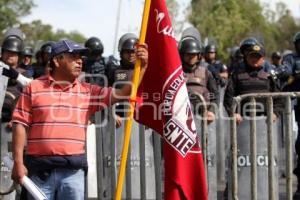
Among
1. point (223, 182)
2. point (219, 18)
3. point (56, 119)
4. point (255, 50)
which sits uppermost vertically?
point (219, 18)

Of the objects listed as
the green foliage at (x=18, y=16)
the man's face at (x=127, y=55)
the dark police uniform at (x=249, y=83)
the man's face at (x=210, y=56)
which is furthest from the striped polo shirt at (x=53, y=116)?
the green foliage at (x=18, y=16)

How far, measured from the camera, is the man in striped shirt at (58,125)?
579cm

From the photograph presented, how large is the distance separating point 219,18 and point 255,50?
120 feet

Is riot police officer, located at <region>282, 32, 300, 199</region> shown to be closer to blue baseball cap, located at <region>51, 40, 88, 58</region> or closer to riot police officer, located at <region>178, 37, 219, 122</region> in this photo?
riot police officer, located at <region>178, 37, 219, 122</region>

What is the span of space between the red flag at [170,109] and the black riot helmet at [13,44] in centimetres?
334

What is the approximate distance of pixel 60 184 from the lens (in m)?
5.88

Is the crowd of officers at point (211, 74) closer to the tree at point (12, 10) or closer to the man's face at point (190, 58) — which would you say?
the man's face at point (190, 58)

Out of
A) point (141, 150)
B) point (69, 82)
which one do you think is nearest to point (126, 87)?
point (69, 82)

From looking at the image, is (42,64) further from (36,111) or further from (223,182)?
(36,111)

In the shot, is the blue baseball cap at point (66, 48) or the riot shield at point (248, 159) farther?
the riot shield at point (248, 159)

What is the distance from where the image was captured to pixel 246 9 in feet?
161

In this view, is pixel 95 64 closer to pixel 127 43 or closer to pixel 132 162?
pixel 127 43

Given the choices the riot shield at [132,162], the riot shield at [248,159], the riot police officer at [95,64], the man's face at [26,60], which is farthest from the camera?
the man's face at [26,60]

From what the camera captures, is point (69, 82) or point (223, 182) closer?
point (69, 82)
